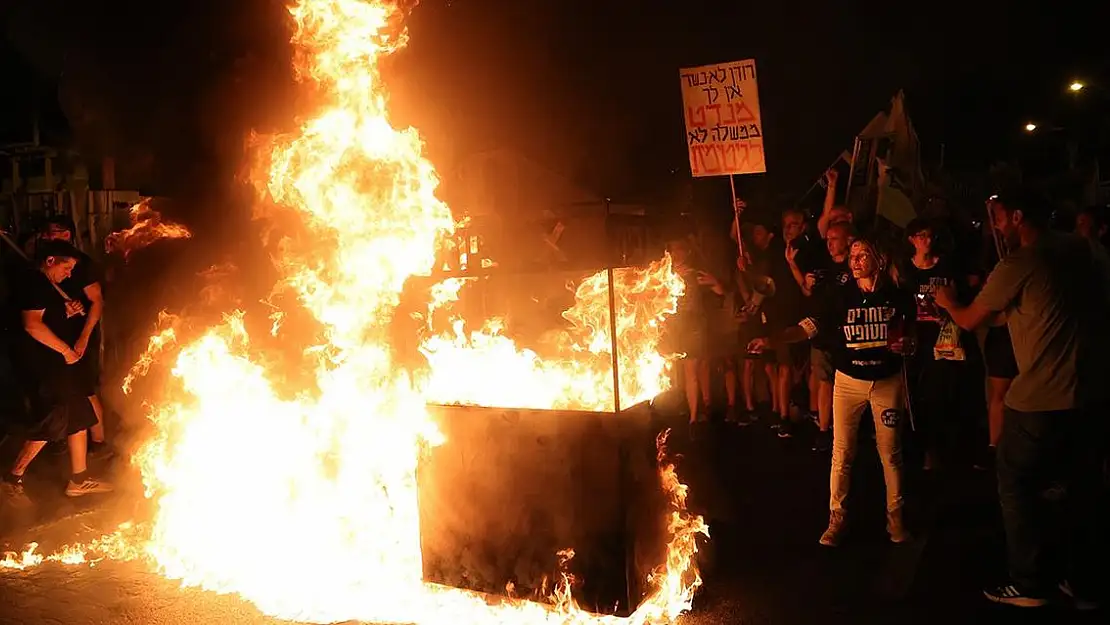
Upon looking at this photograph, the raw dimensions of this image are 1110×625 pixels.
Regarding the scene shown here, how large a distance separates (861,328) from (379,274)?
3456 millimetres

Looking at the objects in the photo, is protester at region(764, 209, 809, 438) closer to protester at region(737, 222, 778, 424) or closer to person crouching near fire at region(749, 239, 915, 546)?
protester at region(737, 222, 778, 424)

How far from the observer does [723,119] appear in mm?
8680

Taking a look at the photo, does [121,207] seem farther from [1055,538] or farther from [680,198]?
[1055,538]

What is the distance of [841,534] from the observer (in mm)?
5656

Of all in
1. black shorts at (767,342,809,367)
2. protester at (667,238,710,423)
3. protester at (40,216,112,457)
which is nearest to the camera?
protester at (40,216,112,457)

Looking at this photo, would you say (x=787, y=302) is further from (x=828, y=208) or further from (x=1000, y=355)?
(x=1000, y=355)

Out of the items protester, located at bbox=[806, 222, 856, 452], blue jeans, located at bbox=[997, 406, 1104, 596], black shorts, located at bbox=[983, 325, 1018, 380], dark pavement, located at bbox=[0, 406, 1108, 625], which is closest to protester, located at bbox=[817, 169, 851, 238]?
Answer: protester, located at bbox=[806, 222, 856, 452]

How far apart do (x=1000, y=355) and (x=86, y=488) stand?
8651mm

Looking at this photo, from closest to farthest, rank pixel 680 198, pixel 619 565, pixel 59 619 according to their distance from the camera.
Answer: pixel 619 565, pixel 59 619, pixel 680 198

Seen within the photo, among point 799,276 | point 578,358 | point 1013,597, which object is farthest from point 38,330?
point 1013,597

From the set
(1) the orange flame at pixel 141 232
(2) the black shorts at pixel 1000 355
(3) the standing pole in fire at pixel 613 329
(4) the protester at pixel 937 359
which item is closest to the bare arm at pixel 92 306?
(1) the orange flame at pixel 141 232

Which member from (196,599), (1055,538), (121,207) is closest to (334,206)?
(196,599)

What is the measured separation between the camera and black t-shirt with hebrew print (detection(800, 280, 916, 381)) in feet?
18.1

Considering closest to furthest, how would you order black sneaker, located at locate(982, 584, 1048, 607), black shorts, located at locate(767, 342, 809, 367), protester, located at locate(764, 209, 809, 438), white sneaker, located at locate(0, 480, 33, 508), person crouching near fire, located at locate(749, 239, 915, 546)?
black sneaker, located at locate(982, 584, 1048, 607), person crouching near fire, located at locate(749, 239, 915, 546), white sneaker, located at locate(0, 480, 33, 508), protester, located at locate(764, 209, 809, 438), black shorts, located at locate(767, 342, 809, 367)
